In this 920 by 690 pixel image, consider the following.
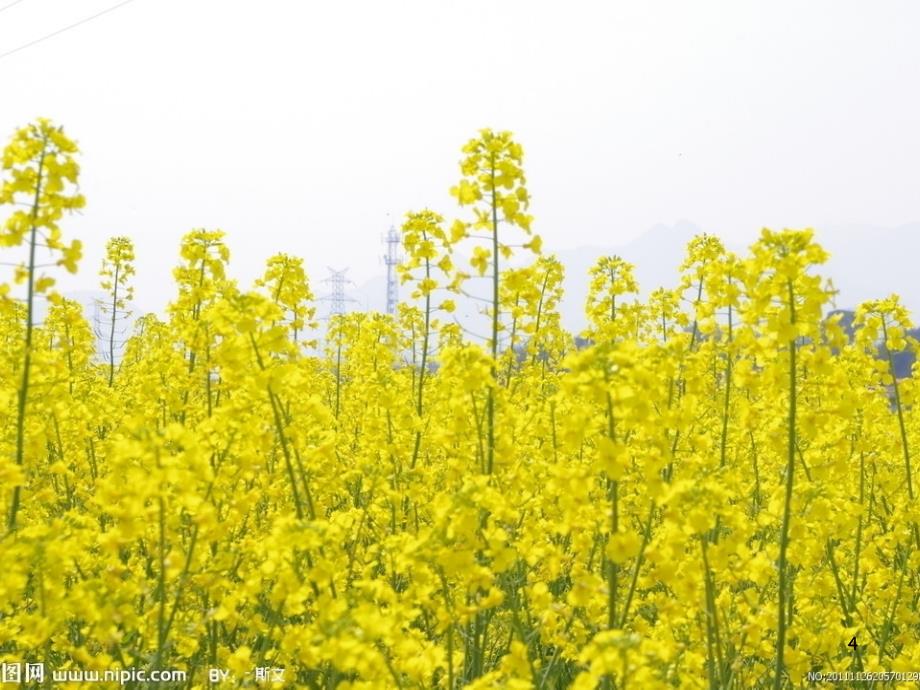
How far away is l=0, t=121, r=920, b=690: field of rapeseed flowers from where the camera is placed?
2939 mm

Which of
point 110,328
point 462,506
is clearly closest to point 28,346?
point 462,506

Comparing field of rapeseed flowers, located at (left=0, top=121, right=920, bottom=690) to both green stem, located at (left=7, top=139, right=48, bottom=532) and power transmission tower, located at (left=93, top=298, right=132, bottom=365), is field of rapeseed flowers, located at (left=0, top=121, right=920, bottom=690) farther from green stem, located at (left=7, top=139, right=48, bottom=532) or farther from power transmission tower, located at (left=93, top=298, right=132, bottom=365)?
power transmission tower, located at (left=93, top=298, right=132, bottom=365)

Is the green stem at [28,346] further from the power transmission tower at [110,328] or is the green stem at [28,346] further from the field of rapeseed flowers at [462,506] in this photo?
the power transmission tower at [110,328]

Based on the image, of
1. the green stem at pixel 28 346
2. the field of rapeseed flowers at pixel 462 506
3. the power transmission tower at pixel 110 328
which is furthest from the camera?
the power transmission tower at pixel 110 328

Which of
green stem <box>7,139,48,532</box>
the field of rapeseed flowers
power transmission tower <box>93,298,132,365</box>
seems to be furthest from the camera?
power transmission tower <box>93,298,132,365</box>

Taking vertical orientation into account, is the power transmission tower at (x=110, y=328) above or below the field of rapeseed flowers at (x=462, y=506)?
above

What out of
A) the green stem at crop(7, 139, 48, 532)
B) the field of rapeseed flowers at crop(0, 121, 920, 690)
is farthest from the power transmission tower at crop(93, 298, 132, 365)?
the green stem at crop(7, 139, 48, 532)

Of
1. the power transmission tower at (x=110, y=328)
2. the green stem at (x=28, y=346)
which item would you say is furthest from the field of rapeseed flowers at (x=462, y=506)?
the power transmission tower at (x=110, y=328)

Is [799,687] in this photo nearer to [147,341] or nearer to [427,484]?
[427,484]

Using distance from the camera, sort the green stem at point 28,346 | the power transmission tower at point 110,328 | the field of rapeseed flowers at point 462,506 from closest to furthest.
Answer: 1. the field of rapeseed flowers at point 462,506
2. the green stem at point 28,346
3. the power transmission tower at point 110,328

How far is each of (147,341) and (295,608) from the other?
8752 millimetres

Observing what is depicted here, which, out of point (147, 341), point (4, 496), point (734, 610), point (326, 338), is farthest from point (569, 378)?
point (147, 341)

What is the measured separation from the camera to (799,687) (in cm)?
473

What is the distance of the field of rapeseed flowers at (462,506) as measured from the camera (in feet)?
9.64
